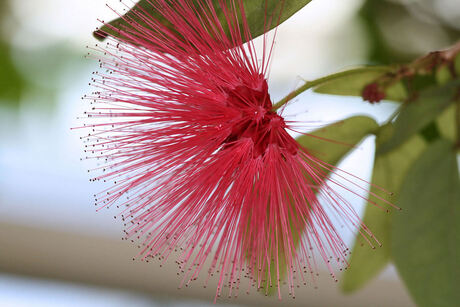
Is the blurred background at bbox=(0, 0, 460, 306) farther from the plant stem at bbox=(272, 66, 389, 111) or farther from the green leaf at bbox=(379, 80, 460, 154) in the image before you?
the plant stem at bbox=(272, 66, 389, 111)

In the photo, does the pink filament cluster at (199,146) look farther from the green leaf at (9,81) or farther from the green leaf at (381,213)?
the green leaf at (9,81)

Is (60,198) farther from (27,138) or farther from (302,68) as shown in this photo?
(302,68)

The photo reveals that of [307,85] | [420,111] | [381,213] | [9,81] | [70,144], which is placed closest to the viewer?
[307,85]

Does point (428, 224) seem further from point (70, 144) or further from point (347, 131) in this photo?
point (70, 144)

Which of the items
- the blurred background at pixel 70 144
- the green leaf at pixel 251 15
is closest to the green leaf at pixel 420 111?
the green leaf at pixel 251 15

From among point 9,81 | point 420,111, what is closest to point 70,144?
point 9,81

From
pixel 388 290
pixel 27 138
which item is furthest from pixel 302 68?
pixel 27 138
